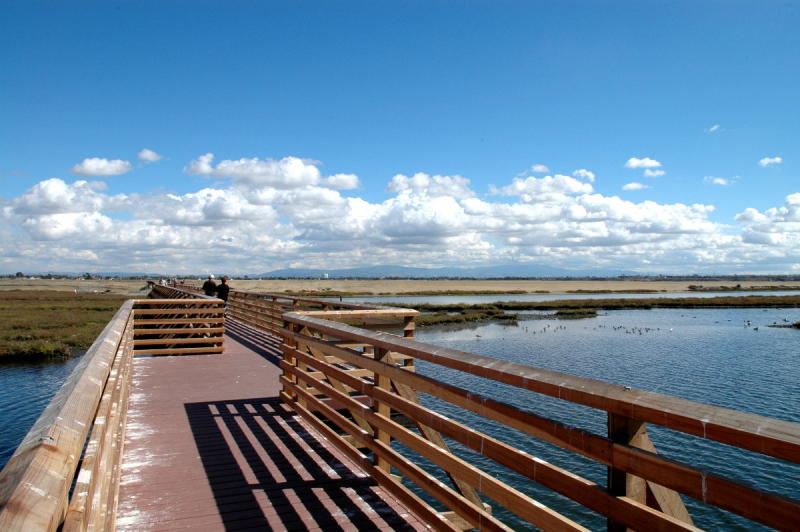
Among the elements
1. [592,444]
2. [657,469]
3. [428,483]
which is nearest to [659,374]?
[428,483]

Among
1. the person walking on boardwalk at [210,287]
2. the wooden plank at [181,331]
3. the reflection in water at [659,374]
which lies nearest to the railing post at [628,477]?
the reflection in water at [659,374]

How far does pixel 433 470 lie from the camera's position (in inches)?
400

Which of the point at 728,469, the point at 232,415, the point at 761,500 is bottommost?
the point at 728,469

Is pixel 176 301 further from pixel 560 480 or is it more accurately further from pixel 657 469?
pixel 657 469

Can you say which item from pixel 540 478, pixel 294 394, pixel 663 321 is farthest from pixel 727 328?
pixel 540 478

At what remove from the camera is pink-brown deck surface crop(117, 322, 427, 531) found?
13.8 ft

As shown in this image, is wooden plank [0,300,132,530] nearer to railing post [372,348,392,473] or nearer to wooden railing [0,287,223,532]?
wooden railing [0,287,223,532]

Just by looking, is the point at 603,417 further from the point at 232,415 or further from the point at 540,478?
the point at 540,478

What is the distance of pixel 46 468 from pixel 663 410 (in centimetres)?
204

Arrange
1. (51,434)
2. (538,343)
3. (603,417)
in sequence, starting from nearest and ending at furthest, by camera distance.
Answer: (51,434) → (603,417) → (538,343)

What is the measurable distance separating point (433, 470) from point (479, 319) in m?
36.3

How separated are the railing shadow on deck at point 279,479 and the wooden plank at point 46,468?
237 cm

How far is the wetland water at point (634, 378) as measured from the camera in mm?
10562

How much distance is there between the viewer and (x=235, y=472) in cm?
521
